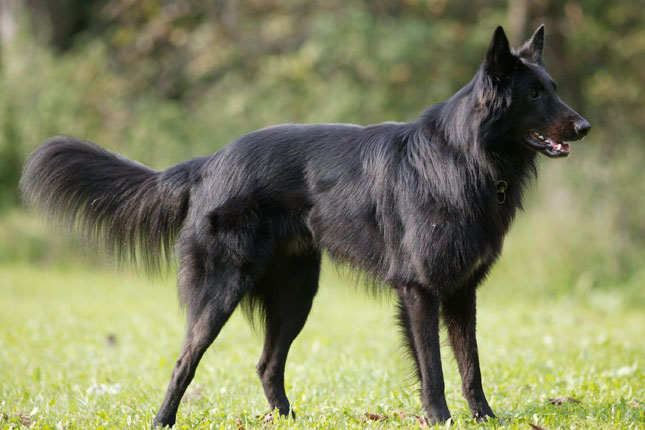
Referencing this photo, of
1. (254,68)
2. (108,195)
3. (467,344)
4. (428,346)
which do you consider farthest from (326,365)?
(254,68)

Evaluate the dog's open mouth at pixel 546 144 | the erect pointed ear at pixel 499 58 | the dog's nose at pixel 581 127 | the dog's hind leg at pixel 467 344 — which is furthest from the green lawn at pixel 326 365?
the erect pointed ear at pixel 499 58

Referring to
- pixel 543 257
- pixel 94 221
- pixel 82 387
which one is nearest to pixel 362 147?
pixel 94 221

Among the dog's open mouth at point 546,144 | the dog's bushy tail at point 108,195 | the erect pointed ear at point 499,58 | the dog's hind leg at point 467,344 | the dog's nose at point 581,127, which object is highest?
the erect pointed ear at point 499,58

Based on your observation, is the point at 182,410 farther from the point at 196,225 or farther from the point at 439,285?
the point at 439,285

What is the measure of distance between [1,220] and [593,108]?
15.0 metres

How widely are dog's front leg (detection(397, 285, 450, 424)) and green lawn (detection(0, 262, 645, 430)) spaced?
0.15 metres

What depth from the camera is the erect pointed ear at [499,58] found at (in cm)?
399

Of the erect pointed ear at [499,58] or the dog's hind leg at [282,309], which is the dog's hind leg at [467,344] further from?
the erect pointed ear at [499,58]

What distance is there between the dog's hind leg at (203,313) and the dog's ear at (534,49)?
2191 millimetres

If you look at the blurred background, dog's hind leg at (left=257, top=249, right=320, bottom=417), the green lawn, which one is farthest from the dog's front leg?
the blurred background

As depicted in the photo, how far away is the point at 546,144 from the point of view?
4.14m

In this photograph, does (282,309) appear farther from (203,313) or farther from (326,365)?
(326,365)

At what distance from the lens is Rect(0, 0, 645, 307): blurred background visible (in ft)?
55.9

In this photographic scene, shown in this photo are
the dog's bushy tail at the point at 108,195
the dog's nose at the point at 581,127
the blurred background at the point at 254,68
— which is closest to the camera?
the dog's nose at the point at 581,127
